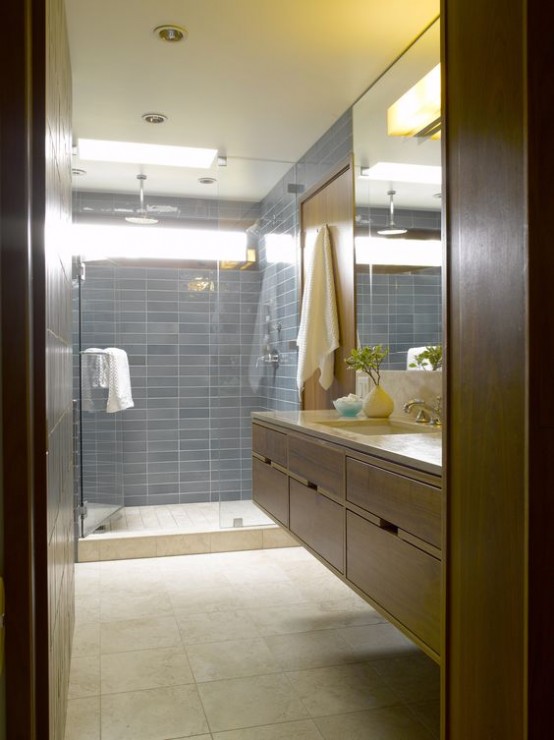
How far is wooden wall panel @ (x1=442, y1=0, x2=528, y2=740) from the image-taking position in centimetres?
110

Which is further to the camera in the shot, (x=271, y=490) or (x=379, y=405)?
(x=271, y=490)

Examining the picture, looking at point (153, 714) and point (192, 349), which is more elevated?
point (192, 349)

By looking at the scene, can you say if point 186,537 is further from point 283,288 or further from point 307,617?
point 283,288

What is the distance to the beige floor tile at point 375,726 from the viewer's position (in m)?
2.02

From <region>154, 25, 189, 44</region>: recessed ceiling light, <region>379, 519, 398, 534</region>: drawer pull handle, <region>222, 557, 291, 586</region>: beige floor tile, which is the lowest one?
<region>222, 557, 291, 586</region>: beige floor tile

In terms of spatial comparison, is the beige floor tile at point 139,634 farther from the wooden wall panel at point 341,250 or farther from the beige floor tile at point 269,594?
the wooden wall panel at point 341,250

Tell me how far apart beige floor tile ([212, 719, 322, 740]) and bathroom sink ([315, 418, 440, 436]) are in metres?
1.12

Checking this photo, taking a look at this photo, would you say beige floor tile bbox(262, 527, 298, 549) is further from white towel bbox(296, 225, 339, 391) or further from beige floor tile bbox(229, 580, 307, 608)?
white towel bbox(296, 225, 339, 391)

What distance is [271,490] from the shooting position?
319 centimetres

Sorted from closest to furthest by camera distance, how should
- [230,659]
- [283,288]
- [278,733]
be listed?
1. [278,733]
2. [230,659]
3. [283,288]

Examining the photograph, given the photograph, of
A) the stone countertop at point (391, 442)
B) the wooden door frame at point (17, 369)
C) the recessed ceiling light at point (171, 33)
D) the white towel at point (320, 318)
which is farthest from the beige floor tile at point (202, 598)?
the recessed ceiling light at point (171, 33)

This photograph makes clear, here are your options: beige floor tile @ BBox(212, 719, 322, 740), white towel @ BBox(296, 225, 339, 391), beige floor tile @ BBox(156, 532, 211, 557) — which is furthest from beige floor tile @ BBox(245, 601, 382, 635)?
white towel @ BBox(296, 225, 339, 391)

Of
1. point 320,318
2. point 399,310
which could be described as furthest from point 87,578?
point 399,310

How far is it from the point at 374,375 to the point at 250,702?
1645 mm
